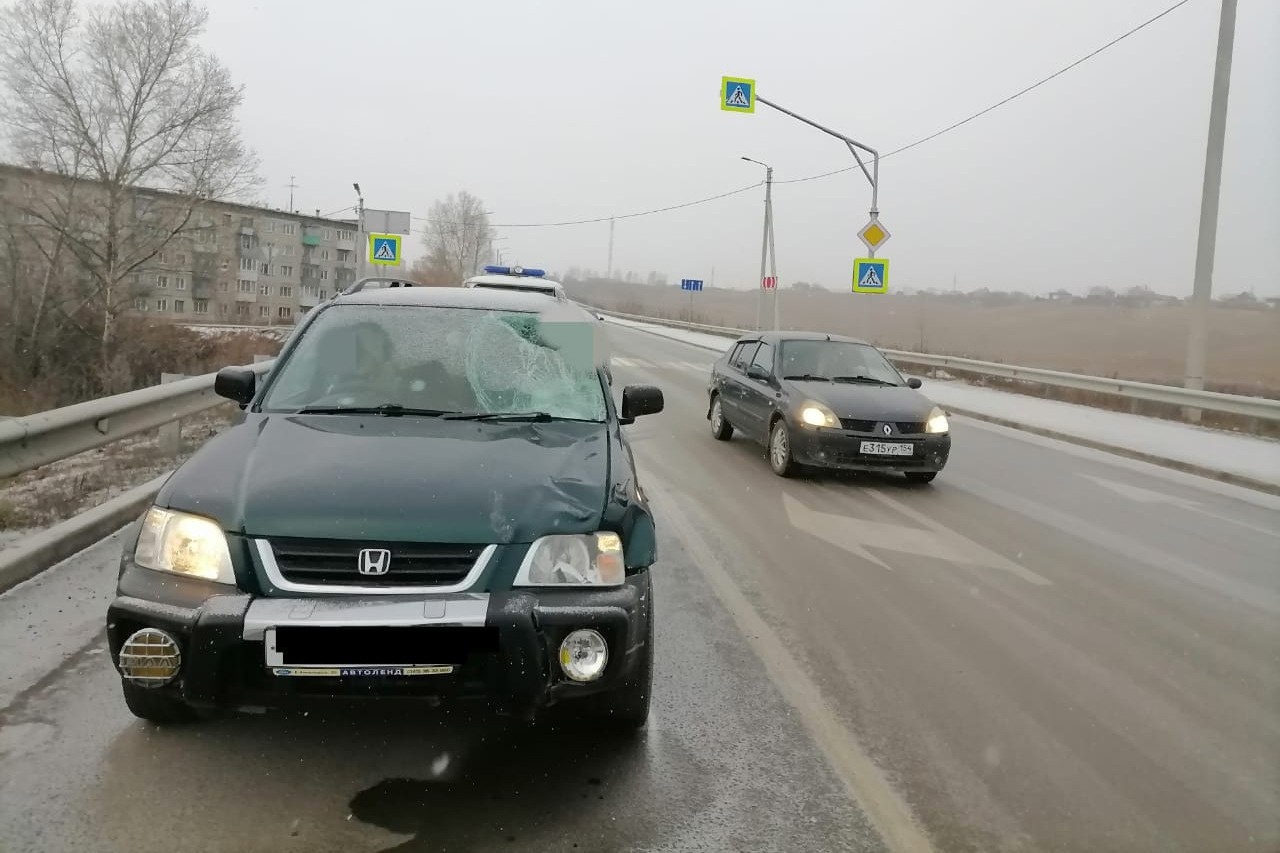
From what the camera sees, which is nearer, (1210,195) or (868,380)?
(868,380)

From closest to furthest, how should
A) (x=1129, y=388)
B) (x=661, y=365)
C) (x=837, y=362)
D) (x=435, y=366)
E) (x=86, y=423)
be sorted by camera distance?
1. (x=435, y=366)
2. (x=86, y=423)
3. (x=837, y=362)
4. (x=1129, y=388)
5. (x=661, y=365)

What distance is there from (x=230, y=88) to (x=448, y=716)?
42933 mm

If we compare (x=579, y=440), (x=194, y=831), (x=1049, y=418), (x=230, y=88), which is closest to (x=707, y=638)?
(x=579, y=440)

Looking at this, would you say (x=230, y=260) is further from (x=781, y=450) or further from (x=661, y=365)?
(x=781, y=450)

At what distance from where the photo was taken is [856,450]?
8711 millimetres

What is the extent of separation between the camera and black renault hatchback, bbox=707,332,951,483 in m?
8.73

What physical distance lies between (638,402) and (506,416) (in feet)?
3.46

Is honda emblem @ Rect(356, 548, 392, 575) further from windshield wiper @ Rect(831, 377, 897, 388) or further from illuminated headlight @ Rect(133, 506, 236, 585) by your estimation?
windshield wiper @ Rect(831, 377, 897, 388)

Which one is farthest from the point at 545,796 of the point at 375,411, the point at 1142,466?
the point at 1142,466

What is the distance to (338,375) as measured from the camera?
13.6 ft

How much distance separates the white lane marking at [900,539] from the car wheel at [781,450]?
1248 millimetres

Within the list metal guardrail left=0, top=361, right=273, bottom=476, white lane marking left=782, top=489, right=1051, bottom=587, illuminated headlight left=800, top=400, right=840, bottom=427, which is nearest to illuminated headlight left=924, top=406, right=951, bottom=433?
illuminated headlight left=800, top=400, right=840, bottom=427

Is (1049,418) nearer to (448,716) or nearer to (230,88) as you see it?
(448,716)

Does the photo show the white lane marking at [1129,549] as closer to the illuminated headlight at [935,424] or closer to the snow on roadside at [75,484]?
the illuminated headlight at [935,424]
